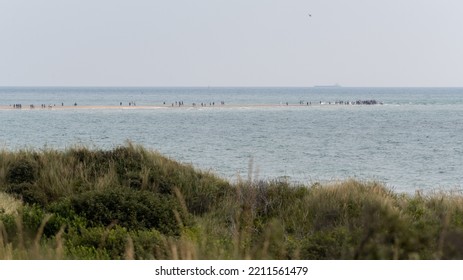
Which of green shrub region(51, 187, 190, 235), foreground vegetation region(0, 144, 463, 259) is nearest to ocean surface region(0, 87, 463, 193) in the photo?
foreground vegetation region(0, 144, 463, 259)

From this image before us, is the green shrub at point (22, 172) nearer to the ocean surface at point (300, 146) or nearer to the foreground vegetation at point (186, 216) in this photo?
the foreground vegetation at point (186, 216)

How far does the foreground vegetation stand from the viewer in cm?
803

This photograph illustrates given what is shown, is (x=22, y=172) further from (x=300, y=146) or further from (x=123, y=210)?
(x=300, y=146)

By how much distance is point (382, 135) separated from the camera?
70.2m

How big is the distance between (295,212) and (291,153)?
34303 millimetres

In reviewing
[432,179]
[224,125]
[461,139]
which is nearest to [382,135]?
[461,139]

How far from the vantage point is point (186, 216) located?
40.8ft

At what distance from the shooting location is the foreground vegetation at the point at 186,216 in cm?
803

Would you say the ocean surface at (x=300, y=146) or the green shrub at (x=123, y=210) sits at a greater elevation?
the green shrub at (x=123, y=210)

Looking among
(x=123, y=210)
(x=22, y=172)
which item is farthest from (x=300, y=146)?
(x=123, y=210)

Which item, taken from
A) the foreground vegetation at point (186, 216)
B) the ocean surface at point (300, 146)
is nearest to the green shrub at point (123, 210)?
the foreground vegetation at point (186, 216)

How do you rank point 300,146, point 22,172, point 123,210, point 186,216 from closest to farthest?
point 186,216
point 123,210
point 22,172
point 300,146

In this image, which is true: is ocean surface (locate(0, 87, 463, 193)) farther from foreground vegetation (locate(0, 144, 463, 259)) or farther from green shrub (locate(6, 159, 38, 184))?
foreground vegetation (locate(0, 144, 463, 259))

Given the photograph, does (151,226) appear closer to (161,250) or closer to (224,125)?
(161,250)
